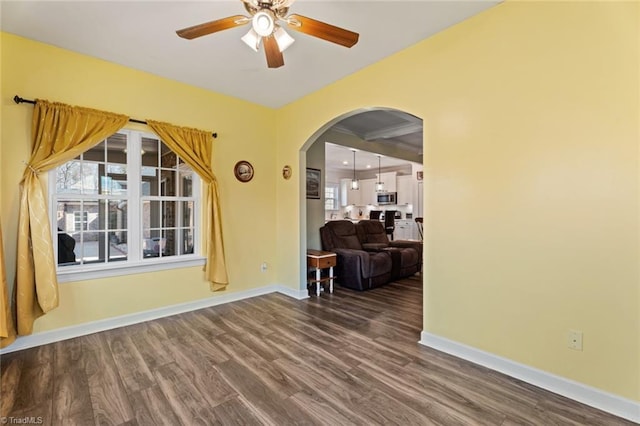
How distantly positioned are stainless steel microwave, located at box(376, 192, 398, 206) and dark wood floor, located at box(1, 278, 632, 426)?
23.0 feet

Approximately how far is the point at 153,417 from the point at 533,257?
2790mm

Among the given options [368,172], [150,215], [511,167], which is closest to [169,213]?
[150,215]

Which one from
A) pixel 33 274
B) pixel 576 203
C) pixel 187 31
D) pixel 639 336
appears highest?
pixel 187 31

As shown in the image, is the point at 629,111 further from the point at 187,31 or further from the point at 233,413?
the point at 233,413

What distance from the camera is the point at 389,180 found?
10.0m

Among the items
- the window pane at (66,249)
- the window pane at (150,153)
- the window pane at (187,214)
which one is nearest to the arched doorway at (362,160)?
the window pane at (187,214)

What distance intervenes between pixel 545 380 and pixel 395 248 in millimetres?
3567

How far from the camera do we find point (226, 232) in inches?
157

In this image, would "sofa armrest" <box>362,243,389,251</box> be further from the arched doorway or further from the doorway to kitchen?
the arched doorway

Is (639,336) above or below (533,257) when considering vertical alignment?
below

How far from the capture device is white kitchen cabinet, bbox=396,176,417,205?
941 cm

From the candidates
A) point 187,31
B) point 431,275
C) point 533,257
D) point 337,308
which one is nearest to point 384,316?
point 337,308

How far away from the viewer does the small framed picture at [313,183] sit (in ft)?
17.4

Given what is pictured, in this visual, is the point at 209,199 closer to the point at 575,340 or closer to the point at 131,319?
the point at 131,319
